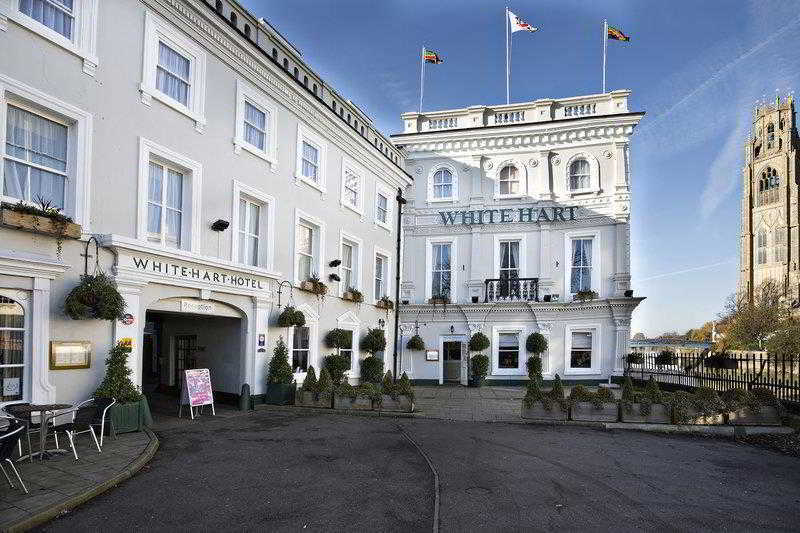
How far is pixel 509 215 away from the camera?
81.0 feet

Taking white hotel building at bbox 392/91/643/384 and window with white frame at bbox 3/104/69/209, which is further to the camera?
white hotel building at bbox 392/91/643/384

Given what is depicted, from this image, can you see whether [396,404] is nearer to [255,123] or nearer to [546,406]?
[546,406]

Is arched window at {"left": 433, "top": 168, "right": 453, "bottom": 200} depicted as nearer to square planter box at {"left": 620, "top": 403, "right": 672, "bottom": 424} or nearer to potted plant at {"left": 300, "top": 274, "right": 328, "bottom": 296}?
potted plant at {"left": 300, "top": 274, "right": 328, "bottom": 296}

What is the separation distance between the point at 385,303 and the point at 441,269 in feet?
13.7

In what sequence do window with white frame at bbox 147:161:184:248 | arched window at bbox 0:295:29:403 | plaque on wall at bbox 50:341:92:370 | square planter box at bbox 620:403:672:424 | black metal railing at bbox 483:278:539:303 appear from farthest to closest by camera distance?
black metal railing at bbox 483:278:539:303 → square planter box at bbox 620:403:672:424 → window with white frame at bbox 147:161:184:248 → plaque on wall at bbox 50:341:92:370 → arched window at bbox 0:295:29:403

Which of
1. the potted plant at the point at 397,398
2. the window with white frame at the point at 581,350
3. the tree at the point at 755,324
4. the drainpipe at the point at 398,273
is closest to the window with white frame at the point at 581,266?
the window with white frame at the point at 581,350

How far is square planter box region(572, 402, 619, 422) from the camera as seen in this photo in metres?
13.2

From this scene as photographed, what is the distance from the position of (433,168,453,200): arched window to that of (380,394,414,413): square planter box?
13.7 metres

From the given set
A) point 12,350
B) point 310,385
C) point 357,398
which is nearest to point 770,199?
point 357,398

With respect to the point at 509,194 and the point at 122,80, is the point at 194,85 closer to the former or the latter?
the point at 122,80

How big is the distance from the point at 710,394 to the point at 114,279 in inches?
558

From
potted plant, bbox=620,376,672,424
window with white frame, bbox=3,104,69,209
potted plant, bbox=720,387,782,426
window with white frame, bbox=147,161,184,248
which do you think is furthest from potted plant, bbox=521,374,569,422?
window with white frame, bbox=3,104,69,209

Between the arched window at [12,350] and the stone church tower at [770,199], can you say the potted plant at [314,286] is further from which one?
the stone church tower at [770,199]

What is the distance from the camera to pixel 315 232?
18.0 m
